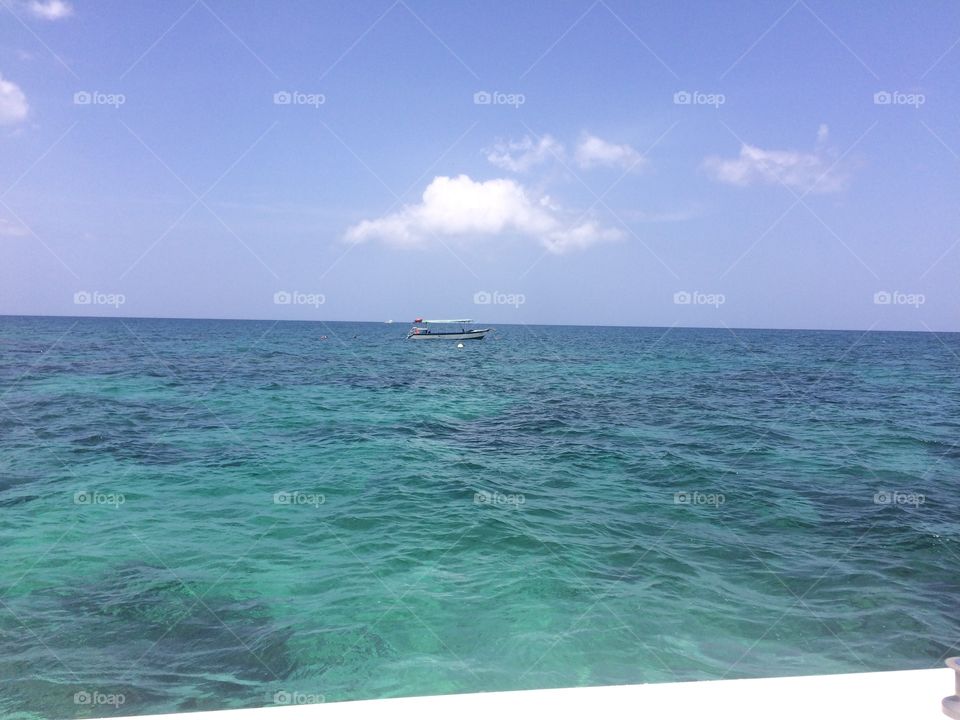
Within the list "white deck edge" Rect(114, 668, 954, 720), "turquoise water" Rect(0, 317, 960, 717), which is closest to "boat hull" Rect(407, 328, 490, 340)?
"turquoise water" Rect(0, 317, 960, 717)

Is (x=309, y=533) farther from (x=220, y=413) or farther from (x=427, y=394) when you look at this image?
(x=427, y=394)

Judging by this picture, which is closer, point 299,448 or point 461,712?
point 461,712

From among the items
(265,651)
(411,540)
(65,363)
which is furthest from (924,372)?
(65,363)

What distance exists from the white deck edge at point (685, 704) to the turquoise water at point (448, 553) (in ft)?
11.4

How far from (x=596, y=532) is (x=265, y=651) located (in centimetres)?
566

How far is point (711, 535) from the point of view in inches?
380

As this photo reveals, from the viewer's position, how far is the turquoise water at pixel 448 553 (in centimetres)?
587

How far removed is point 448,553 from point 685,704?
6.68m

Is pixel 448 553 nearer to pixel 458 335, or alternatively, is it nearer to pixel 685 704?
pixel 685 704

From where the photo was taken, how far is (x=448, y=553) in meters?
8.84

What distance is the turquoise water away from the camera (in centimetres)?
587

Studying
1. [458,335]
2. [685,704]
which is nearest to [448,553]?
[685,704]

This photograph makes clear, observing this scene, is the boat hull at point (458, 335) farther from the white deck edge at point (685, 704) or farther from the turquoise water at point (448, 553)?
the white deck edge at point (685, 704)

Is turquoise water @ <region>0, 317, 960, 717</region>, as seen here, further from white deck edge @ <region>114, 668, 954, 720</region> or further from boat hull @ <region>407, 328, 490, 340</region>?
boat hull @ <region>407, 328, 490, 340</region>
